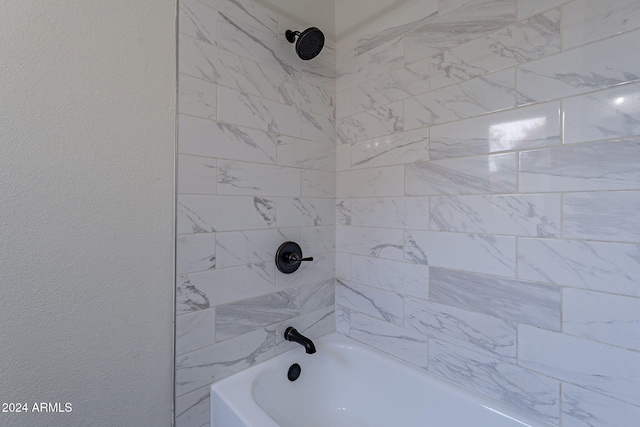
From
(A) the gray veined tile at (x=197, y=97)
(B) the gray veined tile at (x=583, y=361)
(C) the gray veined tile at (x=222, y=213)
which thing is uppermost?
(A) the gray veined tile at (x=197, y=97)

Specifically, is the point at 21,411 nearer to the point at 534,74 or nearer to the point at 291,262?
the point at 291,262

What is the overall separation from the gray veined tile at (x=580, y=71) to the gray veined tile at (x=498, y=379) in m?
0.93

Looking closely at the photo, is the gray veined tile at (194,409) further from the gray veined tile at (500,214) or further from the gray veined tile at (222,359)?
the gray veined tile at (500,214)

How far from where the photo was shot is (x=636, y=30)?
30.6 inches

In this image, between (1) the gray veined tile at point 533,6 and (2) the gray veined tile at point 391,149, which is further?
(2) the gray veined tile at point 391,149

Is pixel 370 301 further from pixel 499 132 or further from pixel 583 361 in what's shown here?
pixel 499 132

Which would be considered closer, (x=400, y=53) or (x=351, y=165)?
(x=400, y=53)

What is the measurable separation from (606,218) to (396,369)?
3.19ft

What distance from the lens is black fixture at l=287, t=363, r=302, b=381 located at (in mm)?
1324

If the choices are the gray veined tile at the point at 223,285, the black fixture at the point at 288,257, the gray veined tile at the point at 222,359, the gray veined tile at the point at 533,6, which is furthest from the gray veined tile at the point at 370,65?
the gray veined tile at the point at 222,359

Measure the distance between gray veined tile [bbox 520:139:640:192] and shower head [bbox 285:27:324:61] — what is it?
0.97m

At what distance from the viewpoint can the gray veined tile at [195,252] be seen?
1026mm

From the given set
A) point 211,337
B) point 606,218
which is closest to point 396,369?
point 211,337

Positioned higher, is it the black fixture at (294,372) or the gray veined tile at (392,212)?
the gray veined tile at (392,212)
